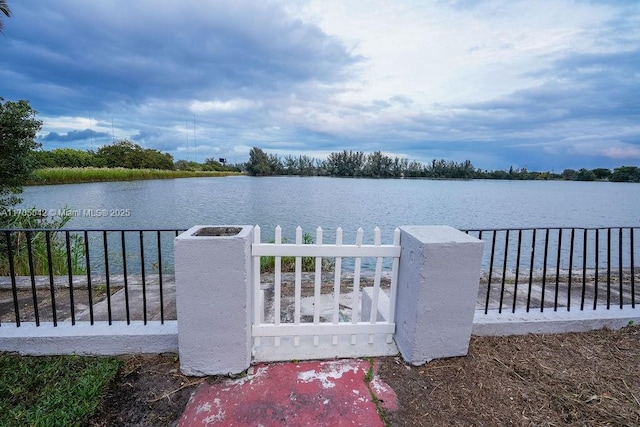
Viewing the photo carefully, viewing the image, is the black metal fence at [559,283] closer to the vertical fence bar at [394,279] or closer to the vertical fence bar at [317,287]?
the vertical fence bar at [394,279]

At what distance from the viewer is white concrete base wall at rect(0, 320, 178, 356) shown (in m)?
2.54

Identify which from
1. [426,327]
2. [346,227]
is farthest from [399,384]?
[346,227]

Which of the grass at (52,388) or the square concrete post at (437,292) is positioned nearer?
the grass at (52,388)

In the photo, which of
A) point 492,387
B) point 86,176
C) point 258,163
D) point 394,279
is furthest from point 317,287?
point 258,163

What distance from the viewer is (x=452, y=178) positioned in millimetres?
42000

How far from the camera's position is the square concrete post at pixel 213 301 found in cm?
219

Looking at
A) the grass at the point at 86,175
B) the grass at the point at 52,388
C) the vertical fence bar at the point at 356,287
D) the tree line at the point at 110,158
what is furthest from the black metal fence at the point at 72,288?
the tree line at the point at 110,158

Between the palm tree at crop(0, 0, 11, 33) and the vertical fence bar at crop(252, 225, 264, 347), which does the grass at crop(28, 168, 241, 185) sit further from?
the vertical fence bar at crop(252, 225, 264, 347)

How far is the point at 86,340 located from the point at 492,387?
3.24 metres

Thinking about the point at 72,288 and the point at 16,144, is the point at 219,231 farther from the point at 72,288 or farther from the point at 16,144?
the point at 16,144

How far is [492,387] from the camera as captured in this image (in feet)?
7.57

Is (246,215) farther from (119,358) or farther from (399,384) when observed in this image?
(399,384)

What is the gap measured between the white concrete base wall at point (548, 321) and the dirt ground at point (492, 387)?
0.41 ft

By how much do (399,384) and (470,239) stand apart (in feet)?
4.11
